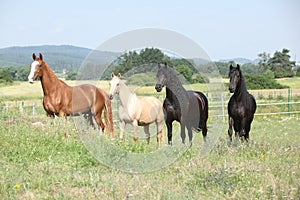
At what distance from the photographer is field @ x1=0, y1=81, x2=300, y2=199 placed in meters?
5.48

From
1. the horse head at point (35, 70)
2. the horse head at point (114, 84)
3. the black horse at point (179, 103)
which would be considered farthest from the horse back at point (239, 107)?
the horse head at point (35, 70)

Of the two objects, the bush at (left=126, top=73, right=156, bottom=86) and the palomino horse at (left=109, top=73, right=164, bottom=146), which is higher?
the bush at (left=126, top=73, right=156, bottom=86)

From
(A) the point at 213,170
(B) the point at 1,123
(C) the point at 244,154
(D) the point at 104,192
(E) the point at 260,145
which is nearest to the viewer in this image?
(D) the point at 104,192

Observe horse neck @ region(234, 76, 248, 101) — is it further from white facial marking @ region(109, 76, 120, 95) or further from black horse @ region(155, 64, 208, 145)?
white facial marking @ region(109, 76, 120, 95)

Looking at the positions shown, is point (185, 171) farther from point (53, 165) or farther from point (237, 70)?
point (237, 70)

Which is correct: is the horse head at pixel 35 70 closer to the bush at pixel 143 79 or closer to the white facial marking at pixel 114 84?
the white facial marking at pixel 114 84

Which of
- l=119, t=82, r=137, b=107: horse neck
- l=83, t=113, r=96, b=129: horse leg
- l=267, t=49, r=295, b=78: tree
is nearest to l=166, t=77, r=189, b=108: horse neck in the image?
l=119, t=82, r=137, b=107: horse neck

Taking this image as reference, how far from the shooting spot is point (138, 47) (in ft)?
26.9

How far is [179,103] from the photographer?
9.84 metres

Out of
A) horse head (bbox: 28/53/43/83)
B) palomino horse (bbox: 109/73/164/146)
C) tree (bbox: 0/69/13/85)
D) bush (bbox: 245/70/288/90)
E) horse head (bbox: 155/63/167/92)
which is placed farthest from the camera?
tree (bbox: 0/69/13/85)

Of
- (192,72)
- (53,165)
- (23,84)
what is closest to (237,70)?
(192,72)

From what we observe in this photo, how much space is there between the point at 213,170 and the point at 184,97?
357 cm

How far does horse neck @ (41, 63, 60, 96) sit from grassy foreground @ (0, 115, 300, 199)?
2.17 m

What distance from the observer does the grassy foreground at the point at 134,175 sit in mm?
5461
